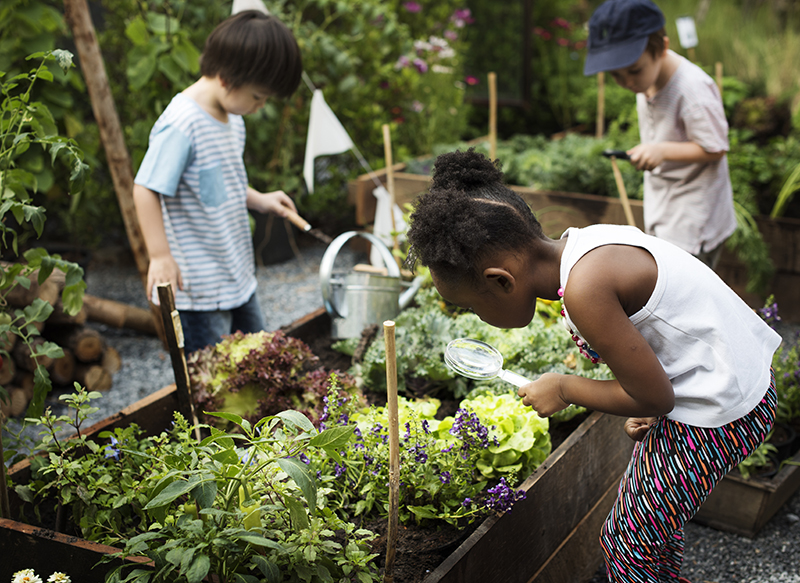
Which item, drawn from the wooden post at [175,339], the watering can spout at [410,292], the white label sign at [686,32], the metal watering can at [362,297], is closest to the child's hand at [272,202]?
the metal watering can at [362,297]

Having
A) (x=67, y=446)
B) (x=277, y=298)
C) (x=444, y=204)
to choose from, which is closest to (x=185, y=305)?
(x=67, y=446)

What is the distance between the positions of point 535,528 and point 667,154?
4.96ft

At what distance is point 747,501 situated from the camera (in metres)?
2.17

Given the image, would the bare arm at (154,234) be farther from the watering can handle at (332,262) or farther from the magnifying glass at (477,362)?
the magnifying glass at (477,362)

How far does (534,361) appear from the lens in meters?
2.14

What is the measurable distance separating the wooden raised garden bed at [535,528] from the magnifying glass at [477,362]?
1.00 ft

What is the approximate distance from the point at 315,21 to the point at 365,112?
0.93 metres

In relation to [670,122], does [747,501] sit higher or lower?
lower

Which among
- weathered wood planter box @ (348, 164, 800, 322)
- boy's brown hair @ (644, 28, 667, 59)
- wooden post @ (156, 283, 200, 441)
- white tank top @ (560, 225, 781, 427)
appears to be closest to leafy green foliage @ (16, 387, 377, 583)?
wooden post @ (156, 283, 200, 441)

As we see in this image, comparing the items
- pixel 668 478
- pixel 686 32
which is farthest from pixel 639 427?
pixel 686 32

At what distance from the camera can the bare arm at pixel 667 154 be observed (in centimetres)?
236

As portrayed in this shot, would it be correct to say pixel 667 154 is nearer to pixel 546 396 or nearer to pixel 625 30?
pixel 625 30

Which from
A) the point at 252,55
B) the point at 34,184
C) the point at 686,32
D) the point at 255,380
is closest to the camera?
the point at 34,184

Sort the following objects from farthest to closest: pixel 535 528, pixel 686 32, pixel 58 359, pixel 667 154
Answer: pixel 686 32
pixel 58 359
pixel 667 154
pixel 535 528
